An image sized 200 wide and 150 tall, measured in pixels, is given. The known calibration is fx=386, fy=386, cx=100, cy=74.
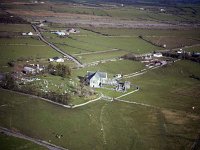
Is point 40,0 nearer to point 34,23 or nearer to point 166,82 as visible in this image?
point 34,23

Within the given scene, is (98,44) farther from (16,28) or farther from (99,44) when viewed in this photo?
(16,28)

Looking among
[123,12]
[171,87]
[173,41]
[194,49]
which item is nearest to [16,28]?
[173,41]

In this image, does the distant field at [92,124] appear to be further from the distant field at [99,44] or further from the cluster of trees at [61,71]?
the distant field at [99,44]

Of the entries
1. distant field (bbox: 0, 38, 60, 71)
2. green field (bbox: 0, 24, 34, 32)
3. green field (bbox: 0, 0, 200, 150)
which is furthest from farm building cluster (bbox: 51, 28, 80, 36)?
distant field (bbox: 0, 38, 60, 71)

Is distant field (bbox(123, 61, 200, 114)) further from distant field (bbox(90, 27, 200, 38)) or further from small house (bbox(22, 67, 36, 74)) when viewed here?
distant field (bbox(90, 27, 200, 38))

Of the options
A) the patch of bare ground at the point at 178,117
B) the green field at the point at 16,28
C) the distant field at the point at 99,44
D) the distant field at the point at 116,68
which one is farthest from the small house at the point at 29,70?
the green field at the point at 16,28

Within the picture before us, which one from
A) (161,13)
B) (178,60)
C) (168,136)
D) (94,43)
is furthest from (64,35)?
(161,13)
